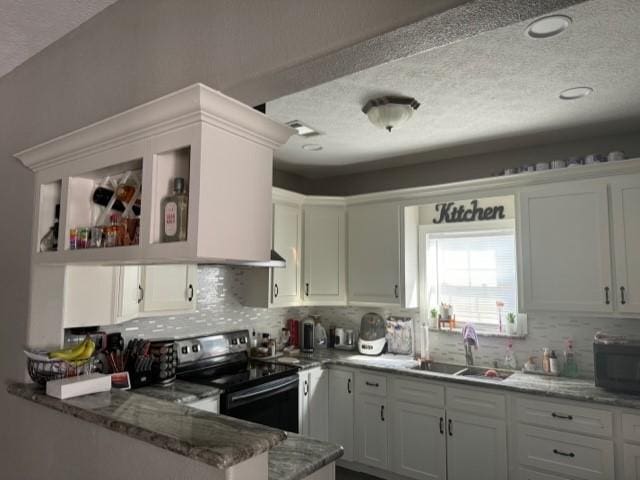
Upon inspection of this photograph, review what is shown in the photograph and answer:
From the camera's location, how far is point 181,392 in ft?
8.21

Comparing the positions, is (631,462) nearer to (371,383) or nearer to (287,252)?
(371,383)

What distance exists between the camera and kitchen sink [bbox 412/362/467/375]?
3371 mm

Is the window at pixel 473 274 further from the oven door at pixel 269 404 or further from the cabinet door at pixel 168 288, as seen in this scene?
the cabinet door at pixel 168 288

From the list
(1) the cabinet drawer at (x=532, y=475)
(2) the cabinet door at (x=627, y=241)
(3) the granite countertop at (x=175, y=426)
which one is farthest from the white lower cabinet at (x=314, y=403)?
(2) the cabinet door at (x=627, y=241)

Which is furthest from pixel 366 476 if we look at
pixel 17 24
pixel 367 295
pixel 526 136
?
pixel 17 24

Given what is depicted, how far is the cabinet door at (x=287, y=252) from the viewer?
362 cm

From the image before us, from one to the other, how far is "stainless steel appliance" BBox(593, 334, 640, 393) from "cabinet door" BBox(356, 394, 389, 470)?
1.49 metres

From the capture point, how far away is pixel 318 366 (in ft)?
11.3

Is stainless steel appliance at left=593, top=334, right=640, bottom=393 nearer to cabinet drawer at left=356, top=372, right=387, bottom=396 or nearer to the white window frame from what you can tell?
the white window frame

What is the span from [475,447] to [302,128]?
250 centimetres

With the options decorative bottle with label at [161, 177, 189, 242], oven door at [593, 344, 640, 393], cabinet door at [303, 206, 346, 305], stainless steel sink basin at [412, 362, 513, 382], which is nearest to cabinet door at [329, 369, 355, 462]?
stainless steel sink basin at [412, 362, 513, 382]

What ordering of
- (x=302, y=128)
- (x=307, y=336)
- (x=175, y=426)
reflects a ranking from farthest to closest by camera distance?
1. (x=307, y=336)
2. (x=302, y=128)
3. (x=175, y=426)

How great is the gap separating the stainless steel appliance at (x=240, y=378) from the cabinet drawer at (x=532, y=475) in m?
1.57

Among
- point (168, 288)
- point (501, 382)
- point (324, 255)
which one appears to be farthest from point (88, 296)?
point (501, 382)
